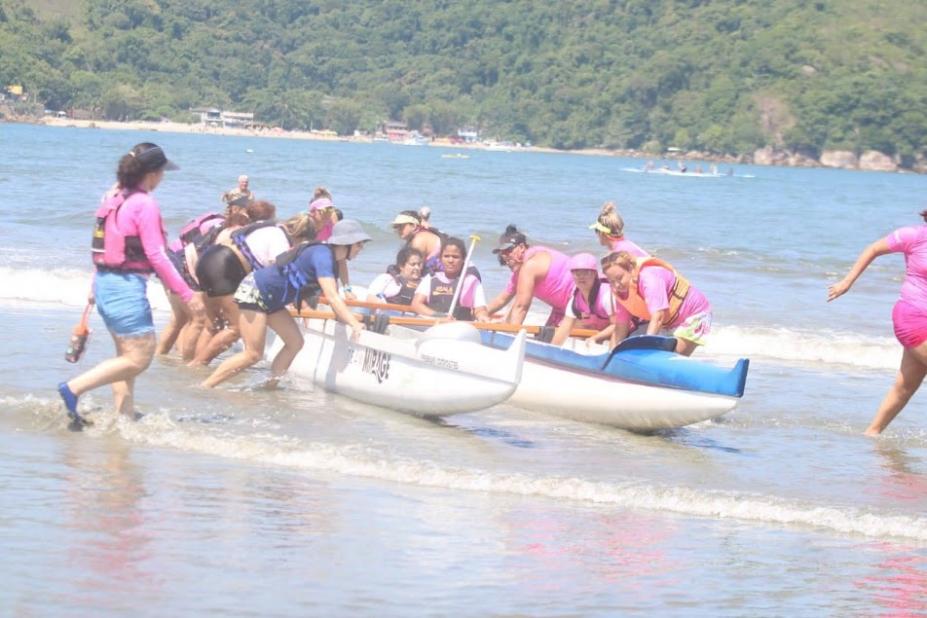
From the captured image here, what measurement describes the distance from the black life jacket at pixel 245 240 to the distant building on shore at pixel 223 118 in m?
153

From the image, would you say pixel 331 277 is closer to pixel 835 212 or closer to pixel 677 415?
pixel 677 415

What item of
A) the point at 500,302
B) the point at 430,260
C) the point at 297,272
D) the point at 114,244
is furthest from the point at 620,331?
the point at 114,244

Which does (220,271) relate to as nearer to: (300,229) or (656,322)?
(300,229)

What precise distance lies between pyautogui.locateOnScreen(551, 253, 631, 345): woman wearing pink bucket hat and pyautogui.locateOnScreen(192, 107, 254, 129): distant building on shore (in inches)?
6002

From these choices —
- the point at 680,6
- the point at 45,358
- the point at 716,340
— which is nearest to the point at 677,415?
the point at 45,358

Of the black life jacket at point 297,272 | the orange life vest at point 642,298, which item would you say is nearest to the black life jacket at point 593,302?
the orange life vest at point 642,298

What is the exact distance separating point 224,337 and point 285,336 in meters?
1.41

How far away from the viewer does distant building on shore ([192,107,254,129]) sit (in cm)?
16245

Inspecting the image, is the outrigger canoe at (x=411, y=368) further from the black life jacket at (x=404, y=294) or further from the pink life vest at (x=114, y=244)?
the pink life vest at (x=114, y=244)

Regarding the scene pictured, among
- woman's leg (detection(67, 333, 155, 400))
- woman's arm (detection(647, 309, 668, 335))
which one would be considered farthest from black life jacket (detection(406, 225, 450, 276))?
woman's leg (detection(67, 333, 155, 400))

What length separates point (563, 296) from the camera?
11609 millimetres

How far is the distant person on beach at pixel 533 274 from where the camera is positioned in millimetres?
11445

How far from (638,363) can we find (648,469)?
4.15ft

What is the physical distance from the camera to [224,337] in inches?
469
